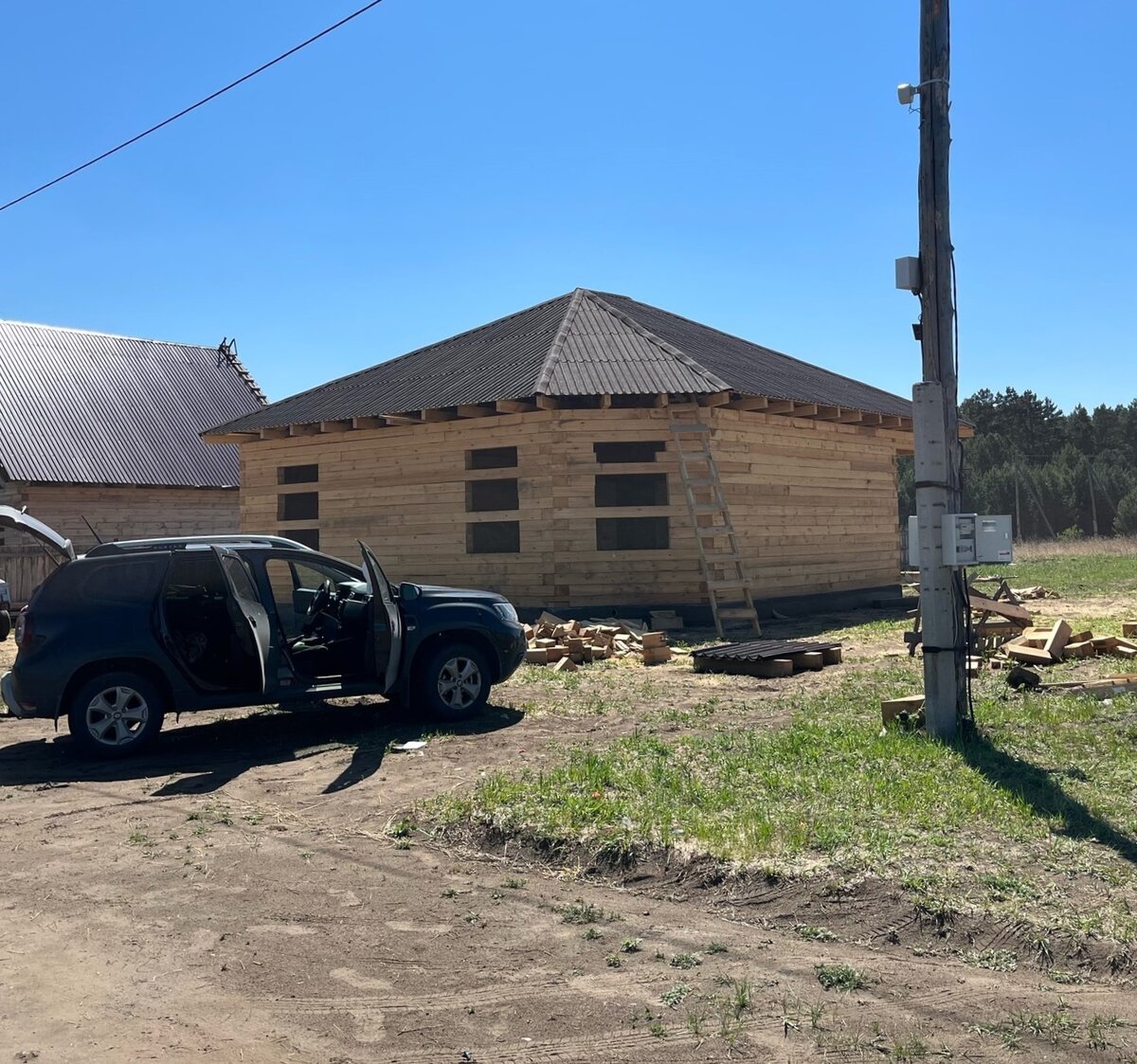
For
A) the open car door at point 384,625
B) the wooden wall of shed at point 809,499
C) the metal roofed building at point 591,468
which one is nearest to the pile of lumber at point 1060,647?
the metal roofed building at point 591,468

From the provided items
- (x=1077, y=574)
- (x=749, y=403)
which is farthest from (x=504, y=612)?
(x=1077, y=574)

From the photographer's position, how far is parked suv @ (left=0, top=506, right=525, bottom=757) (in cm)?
890

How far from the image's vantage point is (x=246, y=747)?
980 cm

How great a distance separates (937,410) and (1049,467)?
75.6m

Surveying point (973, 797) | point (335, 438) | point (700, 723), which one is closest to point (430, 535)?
point (335, 438)

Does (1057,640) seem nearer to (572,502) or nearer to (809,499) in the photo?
(572,502)

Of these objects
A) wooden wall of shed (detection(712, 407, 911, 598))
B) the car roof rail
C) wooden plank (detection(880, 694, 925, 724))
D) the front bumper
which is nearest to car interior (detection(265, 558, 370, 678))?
the car roof rail

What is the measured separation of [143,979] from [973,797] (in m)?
4.57

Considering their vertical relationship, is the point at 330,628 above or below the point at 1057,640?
above

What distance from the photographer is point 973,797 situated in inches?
257

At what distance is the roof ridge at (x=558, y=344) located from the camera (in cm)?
1856

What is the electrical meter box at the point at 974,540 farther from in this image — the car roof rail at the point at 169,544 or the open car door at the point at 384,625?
the car roof rail at the point at 169,544

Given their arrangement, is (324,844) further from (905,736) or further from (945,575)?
(945,575)

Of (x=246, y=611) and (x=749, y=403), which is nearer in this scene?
(x=246, y=611)
